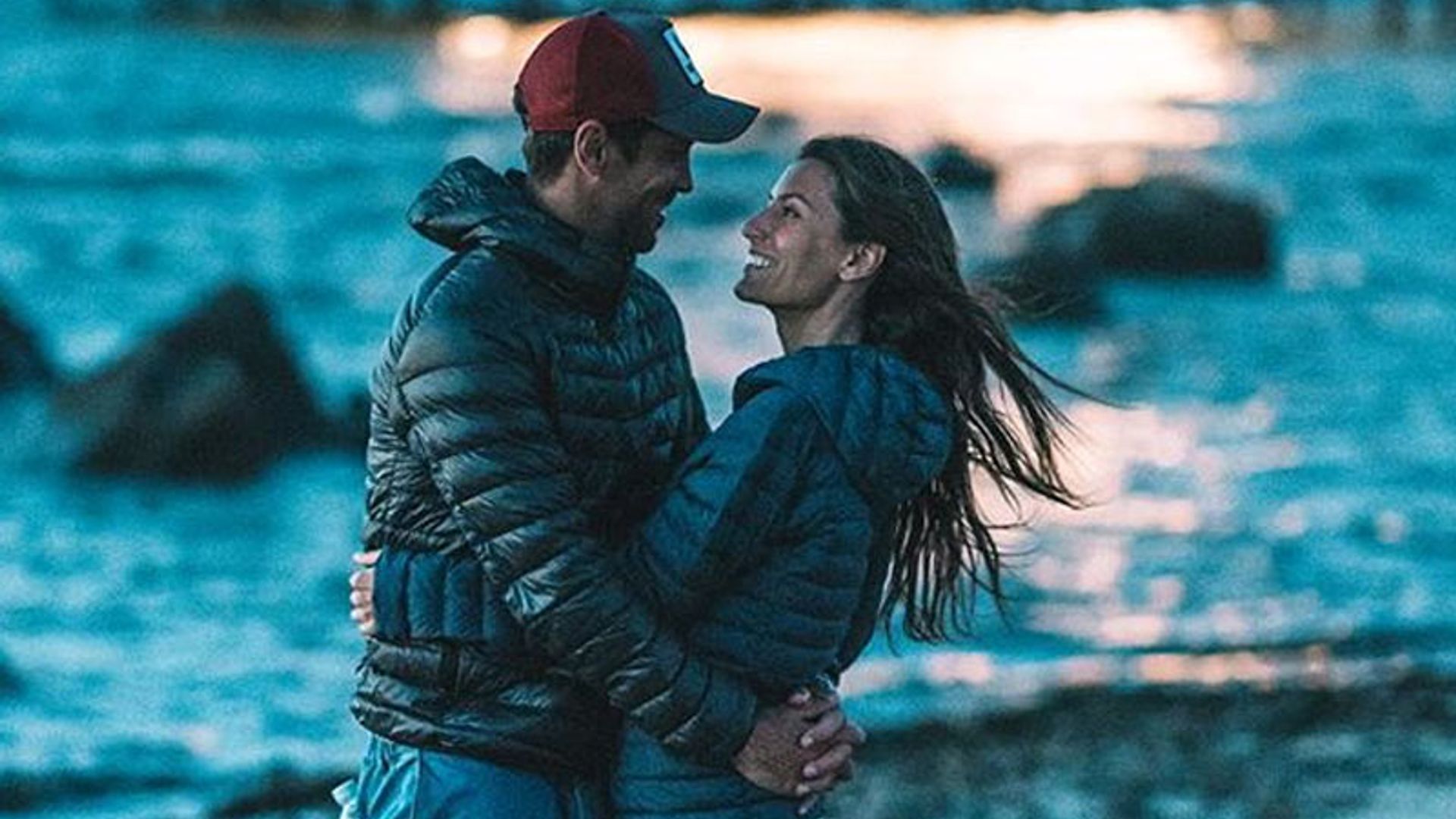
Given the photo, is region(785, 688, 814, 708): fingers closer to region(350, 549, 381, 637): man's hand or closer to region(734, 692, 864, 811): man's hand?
region(734, 692, 864, 811): man's hand

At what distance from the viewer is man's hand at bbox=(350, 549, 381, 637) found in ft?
16.1

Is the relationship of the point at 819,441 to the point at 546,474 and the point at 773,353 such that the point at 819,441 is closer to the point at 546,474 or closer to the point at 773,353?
the point at 546,474

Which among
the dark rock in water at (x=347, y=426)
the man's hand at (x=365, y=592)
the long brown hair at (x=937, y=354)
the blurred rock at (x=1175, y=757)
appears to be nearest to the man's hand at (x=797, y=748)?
the long brown hair at (x=937, y=354)

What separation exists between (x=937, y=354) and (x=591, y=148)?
1.98 feet

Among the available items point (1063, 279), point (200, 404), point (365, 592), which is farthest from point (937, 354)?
point (1063, 279)

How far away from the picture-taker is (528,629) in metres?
4.71

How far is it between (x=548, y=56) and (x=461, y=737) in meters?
0.90

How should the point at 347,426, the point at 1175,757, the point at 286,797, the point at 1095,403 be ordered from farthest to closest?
the point at 347,426 → the point at 1175,757 → the point at 286,797 → the point at 1095,403

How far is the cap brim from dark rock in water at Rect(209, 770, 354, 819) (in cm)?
571

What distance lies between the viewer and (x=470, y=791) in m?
4.87

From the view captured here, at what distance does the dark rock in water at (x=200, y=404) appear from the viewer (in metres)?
18.4

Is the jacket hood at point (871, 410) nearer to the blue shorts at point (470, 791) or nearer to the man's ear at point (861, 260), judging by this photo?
the man's ear at point (861, 260)

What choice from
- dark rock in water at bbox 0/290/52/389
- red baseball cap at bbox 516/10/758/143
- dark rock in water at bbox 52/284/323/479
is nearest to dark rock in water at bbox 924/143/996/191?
dark rock in water at bbox 0/290/52/389

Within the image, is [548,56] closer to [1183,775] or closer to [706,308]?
[1183,775]
